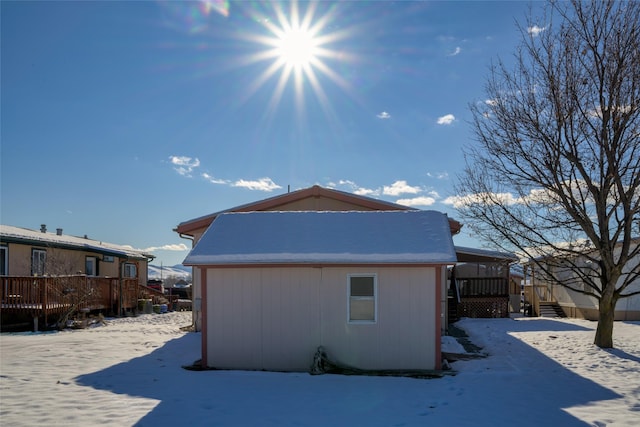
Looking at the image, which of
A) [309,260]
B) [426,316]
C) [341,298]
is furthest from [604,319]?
[309,260]

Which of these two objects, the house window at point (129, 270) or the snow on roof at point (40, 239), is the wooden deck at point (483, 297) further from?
the house window at point (129, 270)

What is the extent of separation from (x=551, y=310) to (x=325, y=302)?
17.6 m

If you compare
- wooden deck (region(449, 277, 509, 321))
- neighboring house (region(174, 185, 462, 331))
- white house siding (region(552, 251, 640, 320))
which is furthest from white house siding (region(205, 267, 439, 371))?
white house siding (region(552, 251, 640, 320))

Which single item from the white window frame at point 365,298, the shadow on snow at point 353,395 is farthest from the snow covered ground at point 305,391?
the white window frame at point 365,298

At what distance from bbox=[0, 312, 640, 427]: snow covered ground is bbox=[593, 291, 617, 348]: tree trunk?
0.44m

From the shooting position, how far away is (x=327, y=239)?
10391mm

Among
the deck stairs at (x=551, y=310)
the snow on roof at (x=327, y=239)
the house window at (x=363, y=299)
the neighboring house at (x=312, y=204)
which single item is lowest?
the deck stairs at (x=551, y=310)

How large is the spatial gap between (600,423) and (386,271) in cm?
434

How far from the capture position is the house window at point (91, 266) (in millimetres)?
23844

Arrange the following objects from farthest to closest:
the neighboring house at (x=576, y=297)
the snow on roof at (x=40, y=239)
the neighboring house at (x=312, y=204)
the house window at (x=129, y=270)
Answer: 1. the house window at (x=129, y=270)
2. the neighboring house at (x=576, y=297)
3. the snow on roof at (x=40, y=239)
4. the neighboring house at (x=312, y=204)

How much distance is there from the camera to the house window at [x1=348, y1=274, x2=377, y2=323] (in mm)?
9633

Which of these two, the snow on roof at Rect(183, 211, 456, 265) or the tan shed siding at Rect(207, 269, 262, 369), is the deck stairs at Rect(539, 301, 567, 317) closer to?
the snow on roof at Rect(183, 211, 456, 265)

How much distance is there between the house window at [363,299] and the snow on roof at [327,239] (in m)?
0.47

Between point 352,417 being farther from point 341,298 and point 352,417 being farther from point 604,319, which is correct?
point 604,319
